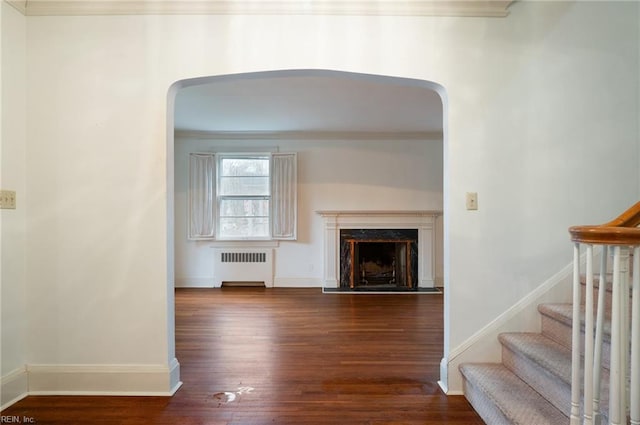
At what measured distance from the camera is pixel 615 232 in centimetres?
121

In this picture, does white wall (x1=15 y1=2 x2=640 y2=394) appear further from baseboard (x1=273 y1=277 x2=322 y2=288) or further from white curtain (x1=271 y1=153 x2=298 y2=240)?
baseboard (x1=273 y1=277 x2=322 y2=288)

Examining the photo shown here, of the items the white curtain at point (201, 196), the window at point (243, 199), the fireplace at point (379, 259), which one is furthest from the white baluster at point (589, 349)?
the white curtain at point (201, 196)

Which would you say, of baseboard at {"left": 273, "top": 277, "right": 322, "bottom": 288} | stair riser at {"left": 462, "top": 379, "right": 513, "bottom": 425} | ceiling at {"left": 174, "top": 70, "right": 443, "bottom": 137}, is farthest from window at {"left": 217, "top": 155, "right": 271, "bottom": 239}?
stair riser at {"left": 462, "top": 379, "right": 513, "bottom": 425}

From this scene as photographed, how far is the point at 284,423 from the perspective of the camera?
6.63 feet

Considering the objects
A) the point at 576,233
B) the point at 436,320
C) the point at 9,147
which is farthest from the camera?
the point at 436,320

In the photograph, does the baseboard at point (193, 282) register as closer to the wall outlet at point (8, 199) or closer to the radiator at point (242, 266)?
the radiator at point (242, 266)

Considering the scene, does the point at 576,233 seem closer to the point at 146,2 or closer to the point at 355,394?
the point at 355,394

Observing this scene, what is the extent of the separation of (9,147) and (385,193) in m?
4.82

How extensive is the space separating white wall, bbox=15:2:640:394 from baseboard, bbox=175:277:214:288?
363 centimetres

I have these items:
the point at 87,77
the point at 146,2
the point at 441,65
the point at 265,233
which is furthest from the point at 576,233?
the point at 265,233

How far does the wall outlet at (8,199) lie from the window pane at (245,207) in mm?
3788

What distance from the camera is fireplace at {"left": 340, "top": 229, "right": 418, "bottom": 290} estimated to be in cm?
579

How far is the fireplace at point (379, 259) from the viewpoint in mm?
5795

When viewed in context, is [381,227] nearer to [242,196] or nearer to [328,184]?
[328,184]
